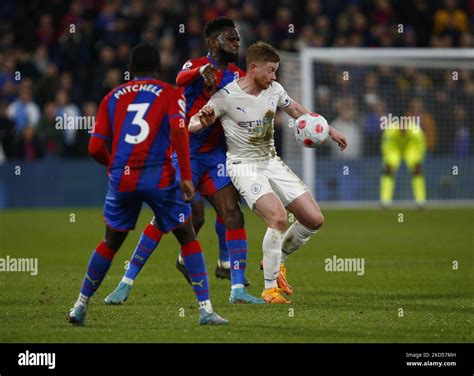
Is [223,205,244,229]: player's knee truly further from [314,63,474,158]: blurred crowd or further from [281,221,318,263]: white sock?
[314,63,474,158]: blurred crowd

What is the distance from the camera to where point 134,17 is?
76.0ft

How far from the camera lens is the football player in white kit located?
895 centimetres

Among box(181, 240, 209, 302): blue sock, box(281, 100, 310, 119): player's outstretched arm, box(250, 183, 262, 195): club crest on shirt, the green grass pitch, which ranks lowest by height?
the green grass pitch

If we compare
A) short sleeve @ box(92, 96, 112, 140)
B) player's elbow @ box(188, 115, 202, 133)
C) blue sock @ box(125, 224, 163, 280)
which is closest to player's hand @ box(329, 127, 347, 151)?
player's elbow @ box(188, 115, 202, 133)

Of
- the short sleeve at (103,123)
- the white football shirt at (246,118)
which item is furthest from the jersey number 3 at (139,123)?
the white football shirt at (246,118)

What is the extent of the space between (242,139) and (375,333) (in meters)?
2.49

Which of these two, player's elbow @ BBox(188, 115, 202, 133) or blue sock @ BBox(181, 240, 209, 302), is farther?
player's elbow @ BBox(188, 115, 202, 133)

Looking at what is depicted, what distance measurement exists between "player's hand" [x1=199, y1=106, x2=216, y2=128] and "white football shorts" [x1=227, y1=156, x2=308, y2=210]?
1.69 feet

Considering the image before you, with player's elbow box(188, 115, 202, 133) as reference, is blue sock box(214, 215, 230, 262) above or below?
below

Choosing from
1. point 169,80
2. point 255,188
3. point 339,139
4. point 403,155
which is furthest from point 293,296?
point 403,155

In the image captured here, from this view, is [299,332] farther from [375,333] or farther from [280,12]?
[280,12]

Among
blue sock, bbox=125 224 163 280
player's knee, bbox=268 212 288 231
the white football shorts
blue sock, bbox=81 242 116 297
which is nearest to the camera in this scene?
blue sock, bbox=81 242 116 297

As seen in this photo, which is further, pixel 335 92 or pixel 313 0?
pixel 313 0
